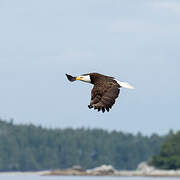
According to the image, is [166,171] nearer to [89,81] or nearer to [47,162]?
[47,162]

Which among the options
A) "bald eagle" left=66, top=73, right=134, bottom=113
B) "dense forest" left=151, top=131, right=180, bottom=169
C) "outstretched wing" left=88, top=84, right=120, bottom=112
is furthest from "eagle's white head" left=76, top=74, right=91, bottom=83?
"dense forest" left=151, top=131, right=180, bottom=169

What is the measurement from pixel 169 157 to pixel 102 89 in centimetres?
7624

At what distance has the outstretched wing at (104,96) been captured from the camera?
25.0 meters

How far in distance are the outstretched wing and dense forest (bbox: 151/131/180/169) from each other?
73.9 metres

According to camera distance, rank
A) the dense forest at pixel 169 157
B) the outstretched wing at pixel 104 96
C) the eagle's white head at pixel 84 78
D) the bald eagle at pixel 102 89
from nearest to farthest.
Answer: the outstretched wing at pixel 104 96 < the bald eagle at pixel 102 89 < the eagle's white head at pixel 84 78 < the dense forest at pixel 169 157

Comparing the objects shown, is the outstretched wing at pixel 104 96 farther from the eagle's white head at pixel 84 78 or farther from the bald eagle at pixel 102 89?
the eagle's white head at pixel 84 78

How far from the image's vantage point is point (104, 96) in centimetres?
2559

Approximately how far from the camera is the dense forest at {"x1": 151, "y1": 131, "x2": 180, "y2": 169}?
99.6m

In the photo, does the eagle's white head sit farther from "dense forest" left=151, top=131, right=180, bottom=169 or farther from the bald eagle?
"dense forest" left=151, top=131, right=180, bottom=169

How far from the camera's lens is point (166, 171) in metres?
97.6

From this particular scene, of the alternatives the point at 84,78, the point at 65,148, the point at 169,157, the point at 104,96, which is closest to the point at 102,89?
the point at 104,96

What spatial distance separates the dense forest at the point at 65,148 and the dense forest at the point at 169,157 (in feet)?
74.7

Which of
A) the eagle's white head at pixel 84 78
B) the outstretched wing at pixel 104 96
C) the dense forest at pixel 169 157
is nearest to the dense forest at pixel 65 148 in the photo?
the dense forest at pixel 169 157

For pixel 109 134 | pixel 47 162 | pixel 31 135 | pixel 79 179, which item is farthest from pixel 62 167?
pixel 79 179
